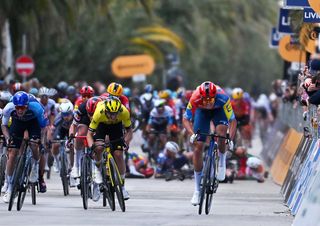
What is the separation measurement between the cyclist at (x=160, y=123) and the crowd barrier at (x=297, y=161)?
2.56m

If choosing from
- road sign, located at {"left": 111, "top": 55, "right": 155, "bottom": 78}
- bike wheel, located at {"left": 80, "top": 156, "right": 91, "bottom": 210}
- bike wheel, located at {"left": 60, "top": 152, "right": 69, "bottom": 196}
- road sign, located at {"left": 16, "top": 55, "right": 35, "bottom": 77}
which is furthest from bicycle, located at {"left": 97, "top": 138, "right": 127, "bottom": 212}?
road sign, located at {"left": 111, "top": 55, "right": 155, "bottom": 78}

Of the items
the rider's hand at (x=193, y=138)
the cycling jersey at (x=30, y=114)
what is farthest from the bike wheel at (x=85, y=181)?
the rider's hand at (x=193, y=138)

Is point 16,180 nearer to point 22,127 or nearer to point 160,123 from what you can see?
point 22,127

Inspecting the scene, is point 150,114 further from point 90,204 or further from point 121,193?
point 121,193

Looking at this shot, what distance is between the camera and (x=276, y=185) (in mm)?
24812

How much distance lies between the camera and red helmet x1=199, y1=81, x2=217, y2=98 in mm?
17109

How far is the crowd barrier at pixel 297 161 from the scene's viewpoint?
44.0 feet

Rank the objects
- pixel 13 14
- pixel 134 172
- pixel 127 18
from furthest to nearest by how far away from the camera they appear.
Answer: pixel 127 18, pixel 13 14, pixel 134 172

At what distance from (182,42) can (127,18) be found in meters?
2.77

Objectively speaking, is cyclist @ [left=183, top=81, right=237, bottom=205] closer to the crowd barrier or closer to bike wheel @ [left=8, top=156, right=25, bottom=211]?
the crowd barrier

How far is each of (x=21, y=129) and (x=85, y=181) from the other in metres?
1.24

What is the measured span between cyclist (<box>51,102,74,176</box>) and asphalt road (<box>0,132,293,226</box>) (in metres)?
0.66

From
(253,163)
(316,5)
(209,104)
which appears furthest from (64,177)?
(316,5)

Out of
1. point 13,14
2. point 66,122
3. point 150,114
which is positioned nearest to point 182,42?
point 13,14
